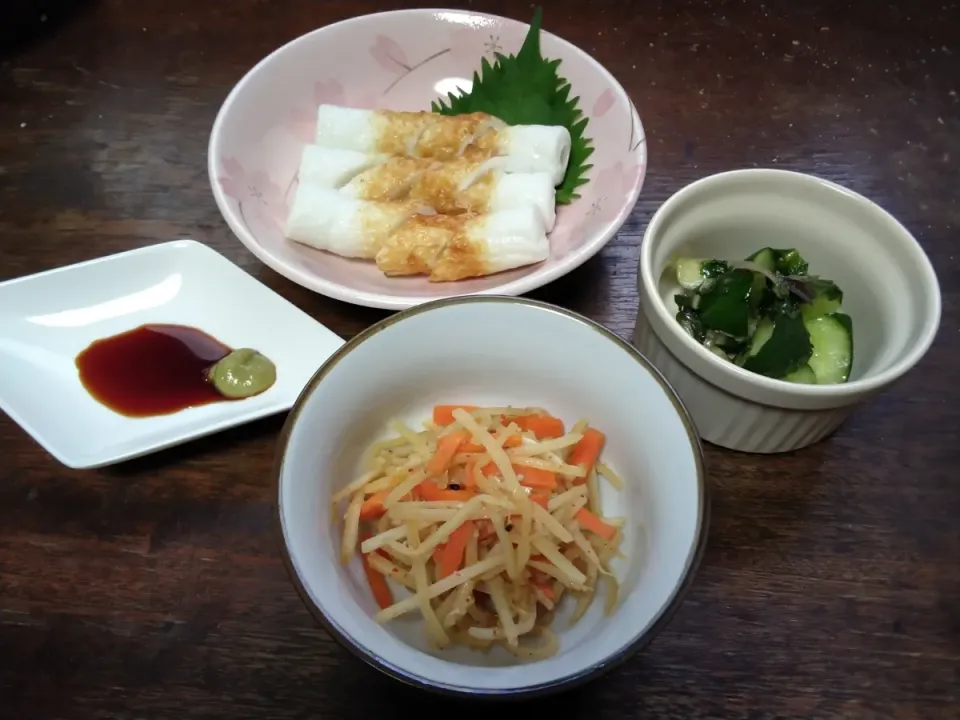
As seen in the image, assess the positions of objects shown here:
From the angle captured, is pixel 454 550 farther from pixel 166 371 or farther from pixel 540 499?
pixel 166 371

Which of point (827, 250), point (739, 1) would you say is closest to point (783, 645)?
point (827, 250)

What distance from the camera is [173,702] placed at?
97cm

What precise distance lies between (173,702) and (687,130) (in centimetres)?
142

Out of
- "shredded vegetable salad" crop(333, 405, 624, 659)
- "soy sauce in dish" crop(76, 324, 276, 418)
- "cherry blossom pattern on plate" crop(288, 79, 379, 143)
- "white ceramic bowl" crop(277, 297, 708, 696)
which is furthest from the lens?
"cherry blossom pattern on plate" crop(288, 79, 379, 143)

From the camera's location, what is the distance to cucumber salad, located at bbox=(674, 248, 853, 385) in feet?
3.32

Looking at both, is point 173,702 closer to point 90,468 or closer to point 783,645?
point 90,468

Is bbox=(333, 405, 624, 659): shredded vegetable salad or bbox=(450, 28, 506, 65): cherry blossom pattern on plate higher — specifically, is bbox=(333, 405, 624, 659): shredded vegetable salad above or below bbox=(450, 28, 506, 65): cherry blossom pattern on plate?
below

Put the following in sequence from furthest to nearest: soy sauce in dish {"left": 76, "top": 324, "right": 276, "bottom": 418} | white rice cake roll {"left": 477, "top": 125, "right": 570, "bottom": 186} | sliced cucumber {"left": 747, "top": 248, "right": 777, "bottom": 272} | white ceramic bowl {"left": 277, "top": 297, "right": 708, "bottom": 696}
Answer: white rice cake roll {"left": 477, "top": 125, "right": 570, "bottom": 186} → soy sauce in dish {"left": 76, "top": 324, "right": 276, "bottom": 418} → sliced cucumber {"left": 747, "top": 248, "right": 777, "bottom": 272} → white ceramic bowl {"left": 277, "top": 297, "right": 708, "bottom": 696}

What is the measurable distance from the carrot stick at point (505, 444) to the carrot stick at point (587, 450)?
8 centimetres

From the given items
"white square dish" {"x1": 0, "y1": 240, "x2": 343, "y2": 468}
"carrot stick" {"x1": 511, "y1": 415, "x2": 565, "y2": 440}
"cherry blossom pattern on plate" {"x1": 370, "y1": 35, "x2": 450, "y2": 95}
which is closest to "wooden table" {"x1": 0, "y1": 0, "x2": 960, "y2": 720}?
"white square dish" {"x1": 0, "y1": 240, "x2": 343, "y2": 468}

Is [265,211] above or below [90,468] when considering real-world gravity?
above

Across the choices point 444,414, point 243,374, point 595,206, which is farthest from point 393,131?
point 444,414

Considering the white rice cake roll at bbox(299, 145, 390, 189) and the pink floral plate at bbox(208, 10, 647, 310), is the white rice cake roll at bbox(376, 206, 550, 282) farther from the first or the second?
the white rice cake roll at bbox(299, 145, 390, 189)

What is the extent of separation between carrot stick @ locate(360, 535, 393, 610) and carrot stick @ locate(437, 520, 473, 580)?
0.25 ft
